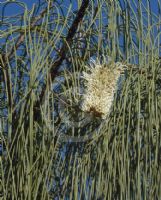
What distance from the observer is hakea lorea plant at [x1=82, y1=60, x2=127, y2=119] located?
0.99 meters

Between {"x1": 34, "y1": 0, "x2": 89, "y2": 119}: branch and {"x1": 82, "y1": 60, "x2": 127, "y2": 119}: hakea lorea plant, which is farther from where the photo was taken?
{"x1": 34, "y1": 0, "x2": 89, "y2": 119}: branch

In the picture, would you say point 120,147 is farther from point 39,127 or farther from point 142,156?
point 39,127

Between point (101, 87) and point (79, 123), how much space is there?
11 cm

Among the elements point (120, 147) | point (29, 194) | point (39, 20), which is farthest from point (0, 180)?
point (39, 20)

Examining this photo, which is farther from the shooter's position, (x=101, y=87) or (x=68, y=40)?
(x=68, y=40)

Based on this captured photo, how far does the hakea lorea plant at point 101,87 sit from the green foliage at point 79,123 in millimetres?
35

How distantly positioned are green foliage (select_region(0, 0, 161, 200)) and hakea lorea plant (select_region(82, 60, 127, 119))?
35 mm

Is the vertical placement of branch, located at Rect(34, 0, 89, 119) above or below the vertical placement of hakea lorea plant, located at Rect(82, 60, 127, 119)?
above

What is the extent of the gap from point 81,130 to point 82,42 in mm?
167

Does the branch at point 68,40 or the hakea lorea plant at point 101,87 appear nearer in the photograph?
the hakea lorea plant at point 101,87

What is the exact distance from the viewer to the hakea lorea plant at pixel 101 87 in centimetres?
99

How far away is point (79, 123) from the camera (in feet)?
3.61

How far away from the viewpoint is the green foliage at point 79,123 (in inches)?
41.3

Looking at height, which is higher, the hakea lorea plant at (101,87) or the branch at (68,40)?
the branch at (68,40)
